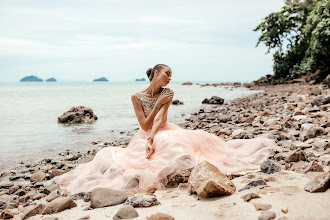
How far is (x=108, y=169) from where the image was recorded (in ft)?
15.4

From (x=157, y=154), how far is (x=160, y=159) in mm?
147

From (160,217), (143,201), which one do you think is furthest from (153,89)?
(160,217)

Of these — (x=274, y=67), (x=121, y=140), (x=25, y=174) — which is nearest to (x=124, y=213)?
(x=25, y=174)

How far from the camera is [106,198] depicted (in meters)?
3.69

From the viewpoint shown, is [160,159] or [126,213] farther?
[160,159]

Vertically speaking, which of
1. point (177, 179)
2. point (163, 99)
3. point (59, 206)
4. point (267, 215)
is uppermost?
point (163, 99)

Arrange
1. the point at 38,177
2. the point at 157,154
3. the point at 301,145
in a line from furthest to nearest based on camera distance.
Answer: the point at 38,177 → the point at 301,145 → the point at 157,154

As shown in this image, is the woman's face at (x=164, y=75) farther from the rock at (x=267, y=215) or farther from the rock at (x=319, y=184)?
the rock at (x=267, y=215)

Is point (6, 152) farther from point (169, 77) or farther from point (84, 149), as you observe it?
point (169, 77)

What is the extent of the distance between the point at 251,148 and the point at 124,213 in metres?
2.71

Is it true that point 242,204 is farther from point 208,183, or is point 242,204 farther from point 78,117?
point 78,117

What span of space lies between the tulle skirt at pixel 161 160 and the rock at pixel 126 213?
82 cm

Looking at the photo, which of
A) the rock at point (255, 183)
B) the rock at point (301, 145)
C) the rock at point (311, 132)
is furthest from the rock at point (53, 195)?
the rock at point (311, 132)

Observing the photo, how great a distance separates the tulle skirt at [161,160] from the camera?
13.7 ft
